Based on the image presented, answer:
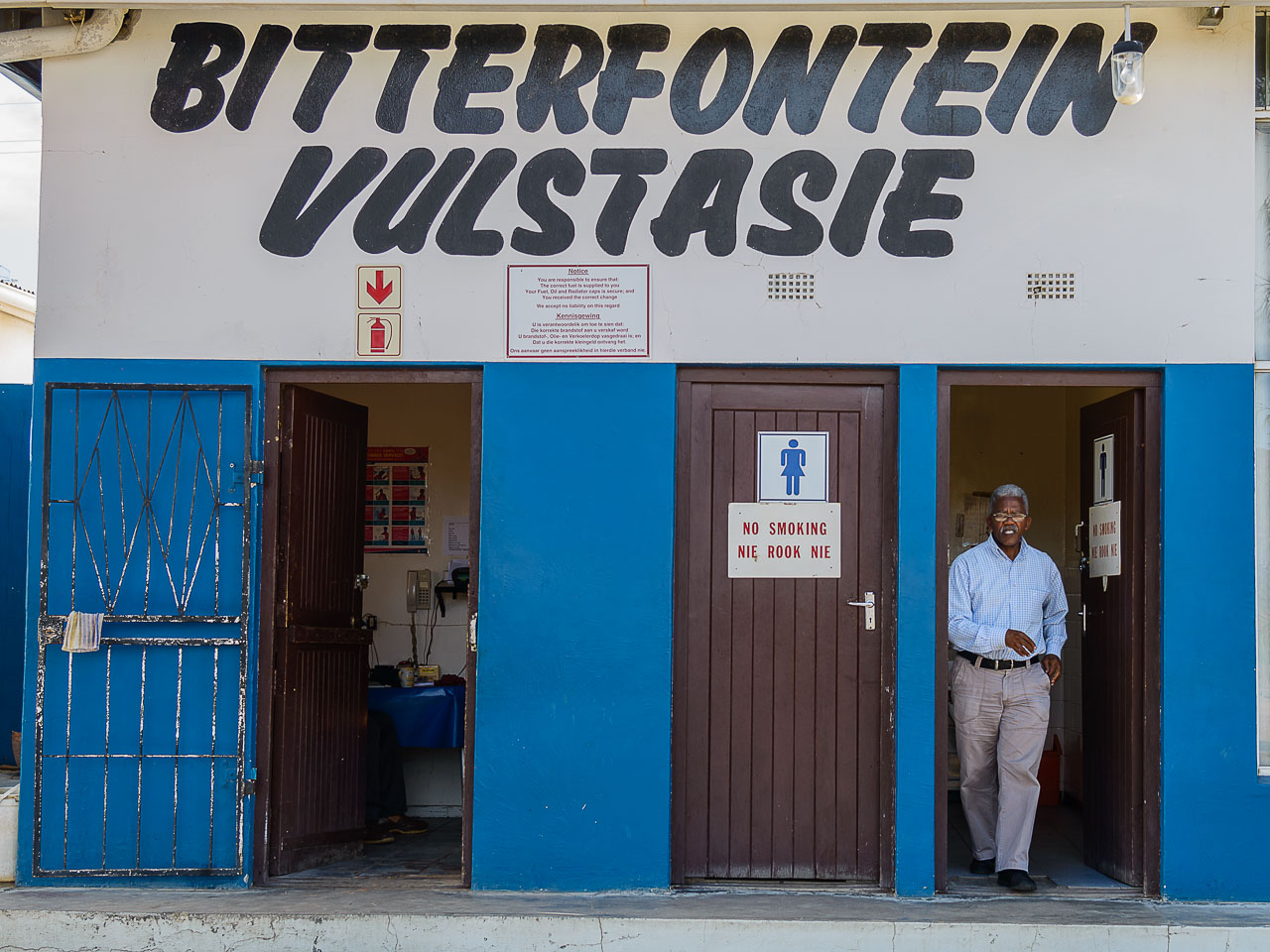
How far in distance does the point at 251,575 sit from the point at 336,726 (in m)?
1.11

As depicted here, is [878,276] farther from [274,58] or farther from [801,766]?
[274,58]

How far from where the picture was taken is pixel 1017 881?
226 inches

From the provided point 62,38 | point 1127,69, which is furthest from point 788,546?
point 62,38

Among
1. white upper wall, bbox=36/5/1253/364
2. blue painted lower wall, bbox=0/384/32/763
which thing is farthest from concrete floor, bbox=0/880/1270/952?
white upper wall, bbox=36/5/1253/364

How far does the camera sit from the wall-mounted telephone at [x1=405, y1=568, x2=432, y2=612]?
7.92m

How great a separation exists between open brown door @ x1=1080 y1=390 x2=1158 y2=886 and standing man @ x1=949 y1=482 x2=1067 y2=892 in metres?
0.30

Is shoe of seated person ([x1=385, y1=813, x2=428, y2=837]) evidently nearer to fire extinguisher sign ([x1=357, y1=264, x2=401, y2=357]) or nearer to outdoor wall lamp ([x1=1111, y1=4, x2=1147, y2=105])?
fire extinguisher sign ([x1=357, y1=264, x2=401, y2=357])

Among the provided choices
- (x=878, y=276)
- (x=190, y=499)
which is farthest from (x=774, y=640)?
(x=190, y=499)

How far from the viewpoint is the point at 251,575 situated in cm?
573

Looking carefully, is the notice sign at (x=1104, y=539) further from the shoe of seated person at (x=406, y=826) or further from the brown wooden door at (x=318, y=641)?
the shoe of seated person at (x=406, y=826)

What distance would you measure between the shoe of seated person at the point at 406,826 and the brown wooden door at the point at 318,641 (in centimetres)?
57

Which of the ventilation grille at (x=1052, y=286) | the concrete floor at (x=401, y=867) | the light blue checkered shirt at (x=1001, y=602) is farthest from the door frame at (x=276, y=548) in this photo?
the ventilation grille at (x=1052, y=286)

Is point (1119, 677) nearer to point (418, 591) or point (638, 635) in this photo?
point (638, 635)

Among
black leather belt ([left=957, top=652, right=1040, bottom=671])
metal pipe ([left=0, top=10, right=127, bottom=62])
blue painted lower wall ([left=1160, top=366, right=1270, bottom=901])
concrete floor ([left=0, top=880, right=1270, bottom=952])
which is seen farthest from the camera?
black leather belt ([left=957, top=652, right=1040, bottom=671])
